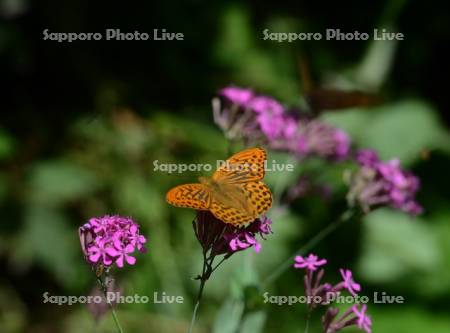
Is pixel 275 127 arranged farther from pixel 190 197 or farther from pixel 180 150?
pixel 180 150

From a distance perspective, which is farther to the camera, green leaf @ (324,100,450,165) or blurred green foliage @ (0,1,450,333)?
green leaf @ (324,100,450,165)

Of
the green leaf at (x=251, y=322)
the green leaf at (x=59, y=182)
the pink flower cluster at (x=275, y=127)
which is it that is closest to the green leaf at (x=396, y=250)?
the pink flower cluster at (x=275, y=127)

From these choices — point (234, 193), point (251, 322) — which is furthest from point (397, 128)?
point (234, 193)

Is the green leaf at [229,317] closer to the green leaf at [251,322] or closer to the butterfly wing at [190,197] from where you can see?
the green leaf at [251,322]

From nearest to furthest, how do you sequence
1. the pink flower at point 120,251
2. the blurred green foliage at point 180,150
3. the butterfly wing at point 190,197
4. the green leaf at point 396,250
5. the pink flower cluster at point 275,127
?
the butterfly wing at point 190,197
the pink flower at point 120,251
the pink flower cluster at point 275,127
the blurred green foliage at point 180,150
the green leaf at point 396,250

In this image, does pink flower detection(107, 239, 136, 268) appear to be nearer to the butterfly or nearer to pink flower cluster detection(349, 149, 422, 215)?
the butterfly

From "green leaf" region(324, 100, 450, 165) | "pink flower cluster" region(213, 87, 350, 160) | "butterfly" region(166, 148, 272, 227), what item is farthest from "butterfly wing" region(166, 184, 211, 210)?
"green leaf" region(324, 100, 450, 165)

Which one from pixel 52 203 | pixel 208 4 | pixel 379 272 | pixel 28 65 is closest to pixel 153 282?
pixel 52 203
